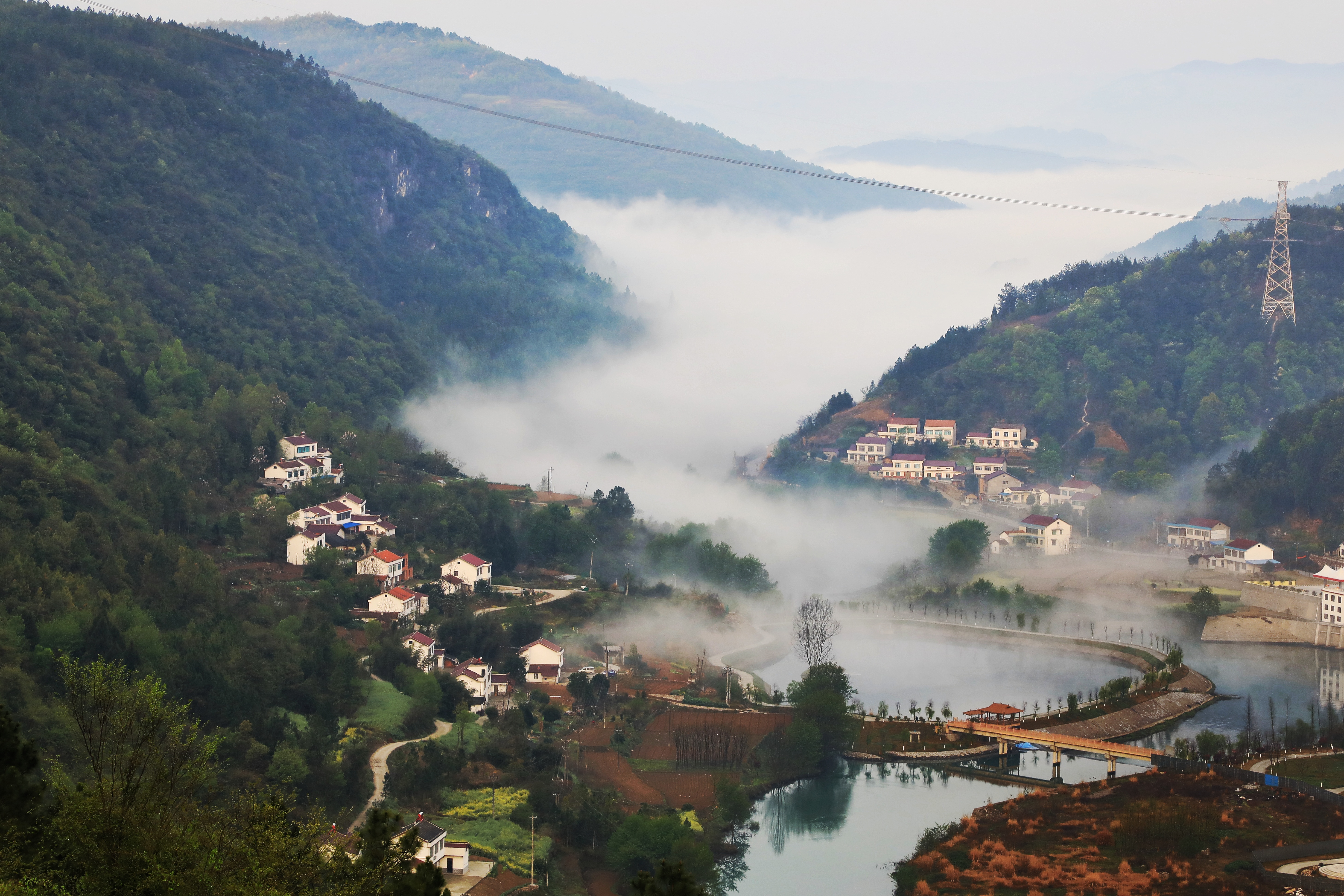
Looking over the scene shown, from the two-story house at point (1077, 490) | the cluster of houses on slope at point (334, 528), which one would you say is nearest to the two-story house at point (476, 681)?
the cluster of houses on slope at point (334, 528)

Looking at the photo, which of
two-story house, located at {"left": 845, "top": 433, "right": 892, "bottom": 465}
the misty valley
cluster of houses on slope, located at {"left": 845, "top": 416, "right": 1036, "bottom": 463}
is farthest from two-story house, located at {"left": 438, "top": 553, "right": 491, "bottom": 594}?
cluster of houses on slope, located at {"left": 845, "top": 416, "right": 1036, "bottom": 463}

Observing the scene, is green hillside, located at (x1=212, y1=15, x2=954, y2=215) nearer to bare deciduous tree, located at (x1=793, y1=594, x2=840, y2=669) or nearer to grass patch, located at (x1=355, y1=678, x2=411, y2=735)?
bare deciduous tree, located at (x1=793, y1=594, x2=840, y2=669)

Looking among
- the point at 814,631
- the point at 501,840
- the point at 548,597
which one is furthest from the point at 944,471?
the point at 501,840

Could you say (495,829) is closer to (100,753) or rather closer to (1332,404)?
(100,753)

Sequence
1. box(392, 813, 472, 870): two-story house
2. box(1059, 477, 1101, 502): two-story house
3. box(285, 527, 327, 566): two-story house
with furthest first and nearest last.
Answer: box(1059, 477, 1101, 502): two-story house → box(285, 527, 327, 566): two-story house → box(392, 813, 472, 870): two-story house

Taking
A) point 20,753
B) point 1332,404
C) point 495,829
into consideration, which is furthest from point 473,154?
point 20,753

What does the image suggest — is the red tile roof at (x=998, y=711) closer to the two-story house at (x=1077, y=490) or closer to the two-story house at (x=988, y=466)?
the two-story house at (x=1077, y=490)
